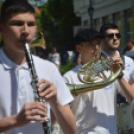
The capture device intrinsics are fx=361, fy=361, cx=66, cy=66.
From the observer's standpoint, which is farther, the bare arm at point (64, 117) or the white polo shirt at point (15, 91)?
the bare arm at point (64, 117)

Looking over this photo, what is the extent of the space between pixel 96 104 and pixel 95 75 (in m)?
0.35

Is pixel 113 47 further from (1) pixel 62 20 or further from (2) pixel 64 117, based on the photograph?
(1) pixel 62 20

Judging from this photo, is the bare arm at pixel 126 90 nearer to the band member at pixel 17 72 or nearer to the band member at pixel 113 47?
the band member at pixel 113 47

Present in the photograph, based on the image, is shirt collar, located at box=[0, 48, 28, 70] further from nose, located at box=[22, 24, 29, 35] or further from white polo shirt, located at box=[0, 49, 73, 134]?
nose, located at box=[22, 24, 29, 35]

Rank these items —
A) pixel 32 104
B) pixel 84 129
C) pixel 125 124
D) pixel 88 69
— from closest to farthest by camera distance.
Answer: pixel 32 104 → pixel 84 129 → pixel 88 69 → pixel 125 124

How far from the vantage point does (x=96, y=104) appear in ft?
10.9

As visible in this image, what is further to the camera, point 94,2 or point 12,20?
point 94,2

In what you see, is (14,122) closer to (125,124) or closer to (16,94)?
(16,94)

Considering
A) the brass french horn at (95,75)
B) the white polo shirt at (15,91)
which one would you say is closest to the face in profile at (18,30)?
the white polo shirt at (15,91)

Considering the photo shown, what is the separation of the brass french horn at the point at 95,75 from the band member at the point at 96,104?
0.05m

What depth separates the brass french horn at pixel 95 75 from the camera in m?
3.33

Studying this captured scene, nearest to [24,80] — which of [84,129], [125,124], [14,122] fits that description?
[14,122]

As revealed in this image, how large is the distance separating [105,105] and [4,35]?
1.52 m

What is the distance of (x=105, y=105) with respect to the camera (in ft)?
10.9
